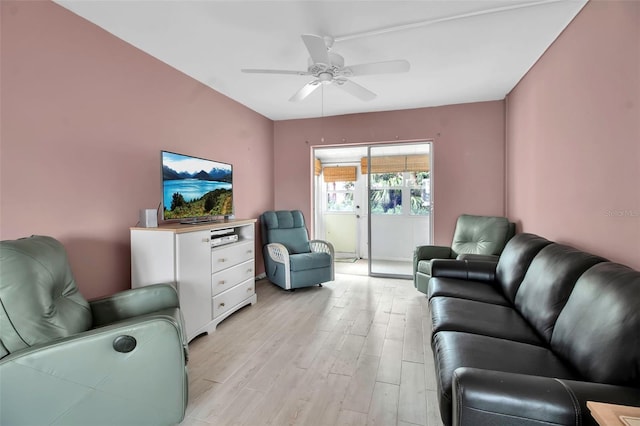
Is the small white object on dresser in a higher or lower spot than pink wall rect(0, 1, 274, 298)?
lower

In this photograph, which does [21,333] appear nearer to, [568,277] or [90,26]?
[90,26]

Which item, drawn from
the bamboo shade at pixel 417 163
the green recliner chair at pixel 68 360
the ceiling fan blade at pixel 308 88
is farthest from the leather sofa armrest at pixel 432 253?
the green recliner chair at pixel 68 360

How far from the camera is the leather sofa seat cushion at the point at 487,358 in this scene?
1.18 m

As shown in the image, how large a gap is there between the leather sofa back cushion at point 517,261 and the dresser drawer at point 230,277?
94.1 inches

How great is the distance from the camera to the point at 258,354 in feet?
7.08

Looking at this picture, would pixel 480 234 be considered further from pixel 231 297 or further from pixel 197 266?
pixel 197 266

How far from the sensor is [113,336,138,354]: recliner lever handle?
124 cm

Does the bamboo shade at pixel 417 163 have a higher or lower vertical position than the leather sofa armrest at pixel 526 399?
higher

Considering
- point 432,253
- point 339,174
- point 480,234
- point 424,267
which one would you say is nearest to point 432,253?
point 432,253

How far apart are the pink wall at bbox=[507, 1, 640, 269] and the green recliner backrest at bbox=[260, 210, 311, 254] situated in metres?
2.74

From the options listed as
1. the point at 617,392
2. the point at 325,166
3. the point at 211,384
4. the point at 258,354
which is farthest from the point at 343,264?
the point at 617,392

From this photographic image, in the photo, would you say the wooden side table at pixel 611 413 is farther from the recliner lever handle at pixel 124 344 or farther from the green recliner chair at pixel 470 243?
the green recliner chair at pixel 470 243

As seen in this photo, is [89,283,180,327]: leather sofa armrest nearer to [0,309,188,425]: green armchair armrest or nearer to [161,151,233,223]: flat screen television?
[0,309,188,425]: green armchair armrest

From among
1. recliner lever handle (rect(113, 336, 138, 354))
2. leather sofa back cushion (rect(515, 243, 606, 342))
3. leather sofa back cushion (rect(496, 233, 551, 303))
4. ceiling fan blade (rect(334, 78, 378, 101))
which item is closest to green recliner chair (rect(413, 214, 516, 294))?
leather sofa back cushion (rect(496, 233, 551, 303))
